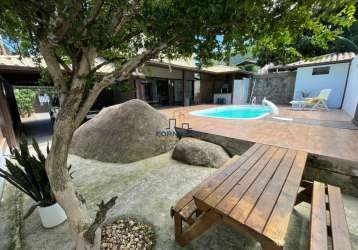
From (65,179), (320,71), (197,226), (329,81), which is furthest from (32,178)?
(320,71)

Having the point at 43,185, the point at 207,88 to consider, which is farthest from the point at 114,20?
the point at 207,88

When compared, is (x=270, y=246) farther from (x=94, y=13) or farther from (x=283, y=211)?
(x=94, y=13)

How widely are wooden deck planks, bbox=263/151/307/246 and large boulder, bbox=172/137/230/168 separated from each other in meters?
2.00

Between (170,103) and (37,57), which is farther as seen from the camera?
(170,103)

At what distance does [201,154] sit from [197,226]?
2.41m

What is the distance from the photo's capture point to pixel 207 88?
15766 millimetres

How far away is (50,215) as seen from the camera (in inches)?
89.7

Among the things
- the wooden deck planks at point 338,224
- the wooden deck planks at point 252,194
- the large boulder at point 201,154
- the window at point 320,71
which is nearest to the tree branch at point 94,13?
the wooden deck planks at point 252,194

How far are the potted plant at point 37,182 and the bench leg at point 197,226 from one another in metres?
1.65

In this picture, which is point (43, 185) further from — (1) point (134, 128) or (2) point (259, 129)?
(2) point (259, 129)

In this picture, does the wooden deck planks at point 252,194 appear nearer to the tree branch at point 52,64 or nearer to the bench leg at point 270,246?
the bench leg at point 270,246

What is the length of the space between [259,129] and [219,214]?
14.3ft

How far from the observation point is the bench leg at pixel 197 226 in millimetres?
1604

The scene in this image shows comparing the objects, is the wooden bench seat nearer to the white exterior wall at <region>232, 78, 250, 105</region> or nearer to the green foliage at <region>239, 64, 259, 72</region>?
the white exterior wall at <region>232, 78, 250, 105</region>
